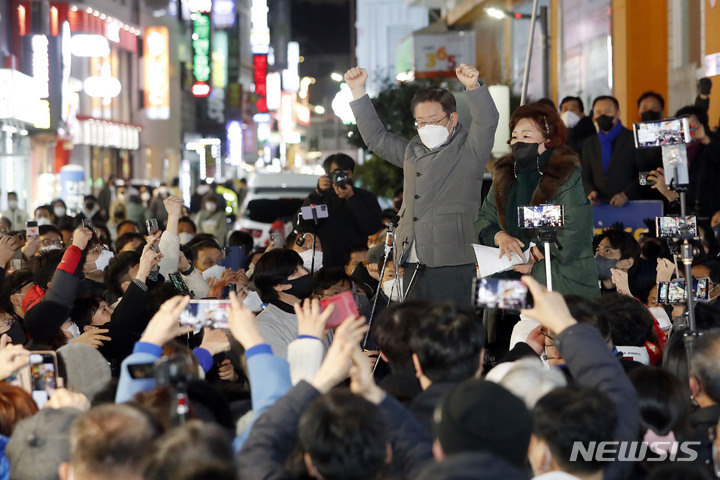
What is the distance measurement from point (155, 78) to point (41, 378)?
45151 mm

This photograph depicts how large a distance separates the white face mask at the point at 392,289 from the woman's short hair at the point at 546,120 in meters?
1.45

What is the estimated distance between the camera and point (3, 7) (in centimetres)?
3238

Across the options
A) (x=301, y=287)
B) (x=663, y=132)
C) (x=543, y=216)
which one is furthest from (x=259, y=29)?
(x=543, y=216)

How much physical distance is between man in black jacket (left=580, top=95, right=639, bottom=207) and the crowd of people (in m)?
1.48

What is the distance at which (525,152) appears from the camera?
6.84m

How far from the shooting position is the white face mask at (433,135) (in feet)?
23.5

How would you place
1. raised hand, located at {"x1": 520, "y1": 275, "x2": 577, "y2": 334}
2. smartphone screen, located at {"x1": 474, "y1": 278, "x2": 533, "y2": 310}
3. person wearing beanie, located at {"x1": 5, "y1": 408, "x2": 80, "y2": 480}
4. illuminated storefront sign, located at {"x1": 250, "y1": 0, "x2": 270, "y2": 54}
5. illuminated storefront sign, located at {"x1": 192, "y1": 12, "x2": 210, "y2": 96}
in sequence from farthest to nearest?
illuminated storefront sign, located at {"x1": 250, "y1": 0, "x2": 270, "y2": 54} < illuminated storefront sign, located at {"x1": 192, "y1": 12, "x2": 210, "y2": 96} < smartphone screen, located at {"x1": 474, "y1": 278, "x2": 533, "y2": 310} < raised hand, located at {"x1": 520, "y1": 275, "x2": 577, "y2": 334} < person wearing beanie, located at {"x1": 5, "y1": 408, "x2": 80, "y2": 480}

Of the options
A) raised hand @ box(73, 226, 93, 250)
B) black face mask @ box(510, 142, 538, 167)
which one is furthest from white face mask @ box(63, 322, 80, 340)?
black face mask @ box(510, 142, 538, 167)

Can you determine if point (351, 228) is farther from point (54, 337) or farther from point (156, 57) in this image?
point (156, 57)

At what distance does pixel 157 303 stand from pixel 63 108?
27964 mm

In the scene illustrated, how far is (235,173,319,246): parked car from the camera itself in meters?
17.7

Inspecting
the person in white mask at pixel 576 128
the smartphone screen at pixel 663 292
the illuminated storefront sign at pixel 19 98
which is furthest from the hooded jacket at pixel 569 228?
the illuminated storefront sign at pixel 19 98

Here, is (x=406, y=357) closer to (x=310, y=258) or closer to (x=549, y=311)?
(x=549, y=311)

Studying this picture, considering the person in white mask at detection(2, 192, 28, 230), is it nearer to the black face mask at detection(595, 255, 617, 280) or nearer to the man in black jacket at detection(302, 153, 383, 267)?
the man in black jacket at detection(302, 153, 383, 267)
